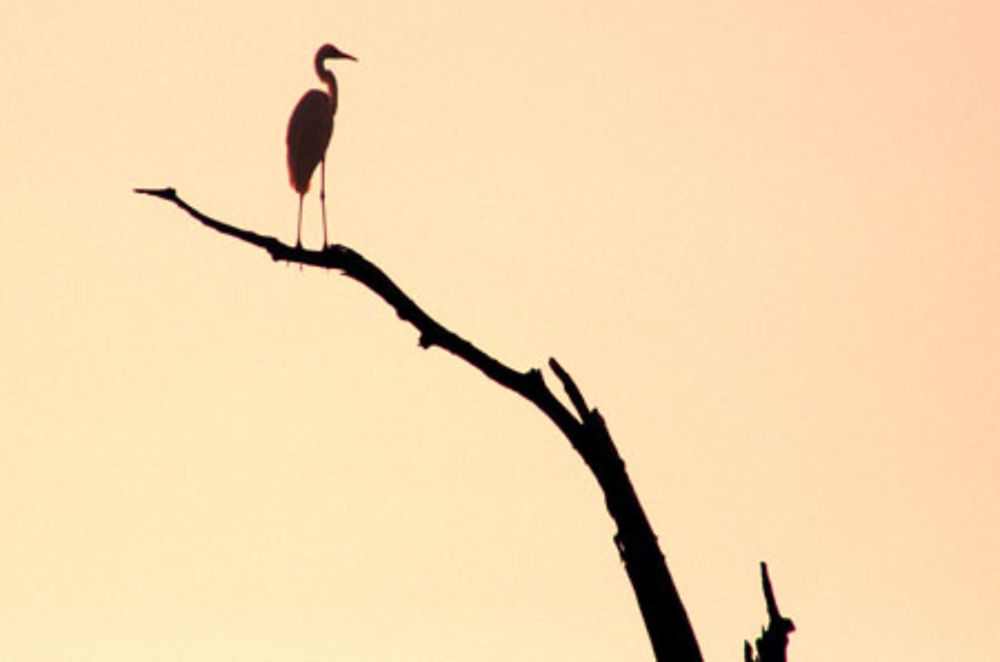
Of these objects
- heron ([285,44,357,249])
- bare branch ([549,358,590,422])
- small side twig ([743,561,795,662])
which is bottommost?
small side twig ([743,561,795,662])

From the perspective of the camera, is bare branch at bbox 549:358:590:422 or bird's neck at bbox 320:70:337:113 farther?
bird's neck at bbox 320:70:337:113

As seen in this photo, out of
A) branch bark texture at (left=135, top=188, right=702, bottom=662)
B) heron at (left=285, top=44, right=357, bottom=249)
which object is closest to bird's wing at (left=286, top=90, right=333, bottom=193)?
heron at (left=285, top=44, right=357, bottom=249)

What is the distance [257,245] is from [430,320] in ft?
6.05

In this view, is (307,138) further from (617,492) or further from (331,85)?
(617,492)

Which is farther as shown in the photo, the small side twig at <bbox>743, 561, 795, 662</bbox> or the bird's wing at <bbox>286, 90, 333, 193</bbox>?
the bird's wing at <bbox>286, 90, 333, 193</bbox>

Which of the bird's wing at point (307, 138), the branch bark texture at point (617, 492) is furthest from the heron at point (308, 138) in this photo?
the branch bark texture at point (617, 492)

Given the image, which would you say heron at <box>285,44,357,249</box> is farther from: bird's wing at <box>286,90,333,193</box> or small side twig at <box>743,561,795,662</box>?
small side twig at <box>743,561,795,662</box>

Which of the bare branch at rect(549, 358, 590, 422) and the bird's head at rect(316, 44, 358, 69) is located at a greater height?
the bird's head at rect(316, 44, 358, 69)

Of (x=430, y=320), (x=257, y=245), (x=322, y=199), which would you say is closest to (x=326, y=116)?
(x=322, y=199)

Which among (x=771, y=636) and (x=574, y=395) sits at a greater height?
(x=574, y=395)

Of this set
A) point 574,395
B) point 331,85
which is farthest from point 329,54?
point 574,395

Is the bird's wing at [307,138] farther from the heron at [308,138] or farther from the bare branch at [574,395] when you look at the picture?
the bare branch at [574,395]

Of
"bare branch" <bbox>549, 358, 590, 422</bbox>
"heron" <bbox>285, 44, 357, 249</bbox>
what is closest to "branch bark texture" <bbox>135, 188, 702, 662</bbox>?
"bare branch" <bbox>549, 358, 590, 422</bbox>

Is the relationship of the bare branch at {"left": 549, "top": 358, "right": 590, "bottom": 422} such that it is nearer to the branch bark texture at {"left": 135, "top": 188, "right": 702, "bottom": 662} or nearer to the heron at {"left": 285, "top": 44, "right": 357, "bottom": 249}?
the branch bark texture at {"left": 135, "top": 188, "right": 702, "bottom": 662}
